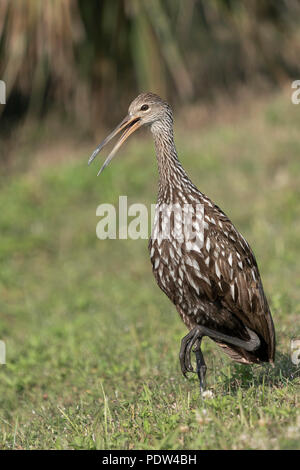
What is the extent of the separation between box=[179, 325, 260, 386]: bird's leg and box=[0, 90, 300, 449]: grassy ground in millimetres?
162

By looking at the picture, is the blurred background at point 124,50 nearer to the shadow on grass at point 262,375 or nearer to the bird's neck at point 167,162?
the bird's neck at point 167,162

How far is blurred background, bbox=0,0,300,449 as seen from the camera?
3.69 meters

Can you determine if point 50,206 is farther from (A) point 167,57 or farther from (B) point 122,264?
(A) point 167,57

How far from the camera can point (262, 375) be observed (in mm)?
4148

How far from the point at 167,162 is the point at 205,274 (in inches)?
27.9

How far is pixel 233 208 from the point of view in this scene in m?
8.84

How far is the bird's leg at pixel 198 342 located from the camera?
3.76 metres

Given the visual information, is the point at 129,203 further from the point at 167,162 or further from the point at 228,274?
the point at 228,274

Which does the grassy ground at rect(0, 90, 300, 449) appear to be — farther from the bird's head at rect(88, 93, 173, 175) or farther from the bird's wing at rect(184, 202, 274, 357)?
the bird's head at rect(88, 93, 173, 175)

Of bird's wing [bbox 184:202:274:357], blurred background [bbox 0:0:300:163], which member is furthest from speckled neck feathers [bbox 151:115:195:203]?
blurred background [bbox 0:0:300:163]

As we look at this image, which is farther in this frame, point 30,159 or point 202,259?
point 30,159
